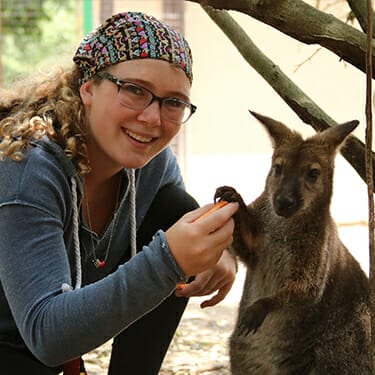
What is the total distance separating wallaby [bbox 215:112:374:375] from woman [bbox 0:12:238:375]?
129mm

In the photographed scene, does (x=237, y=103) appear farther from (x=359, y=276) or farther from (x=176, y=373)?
(x=359, y=276)

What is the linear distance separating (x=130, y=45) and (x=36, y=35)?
33.5ft

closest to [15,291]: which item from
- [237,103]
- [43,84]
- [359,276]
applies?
[43,84]

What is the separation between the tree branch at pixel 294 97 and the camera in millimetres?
1992

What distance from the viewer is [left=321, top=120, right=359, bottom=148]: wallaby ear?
198cm

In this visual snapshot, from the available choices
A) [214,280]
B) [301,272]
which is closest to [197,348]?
[214,280]

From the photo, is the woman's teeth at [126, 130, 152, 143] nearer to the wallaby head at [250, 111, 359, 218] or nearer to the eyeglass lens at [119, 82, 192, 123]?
the eyeglass lens at [119, 82, 192, 123]

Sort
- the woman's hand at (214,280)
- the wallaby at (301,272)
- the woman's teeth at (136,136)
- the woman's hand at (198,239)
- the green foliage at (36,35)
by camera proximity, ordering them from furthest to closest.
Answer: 1. the green foliage at (36,35)
2. the woman's hand at (214,280)
3. the wallaby at (301,272)
4. the woman's teeth at (136,136)
5. the woman's hand at (198,239)

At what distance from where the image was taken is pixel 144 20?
1931mm

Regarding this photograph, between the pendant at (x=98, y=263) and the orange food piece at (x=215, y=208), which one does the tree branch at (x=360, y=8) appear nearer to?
the orange food piece at (x=215, y=208)

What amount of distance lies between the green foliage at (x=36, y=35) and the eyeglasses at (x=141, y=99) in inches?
309

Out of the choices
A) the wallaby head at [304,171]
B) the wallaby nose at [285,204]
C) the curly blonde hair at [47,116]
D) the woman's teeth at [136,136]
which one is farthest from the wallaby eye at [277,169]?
the curly blonde hair at [47,116]

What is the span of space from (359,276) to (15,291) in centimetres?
102

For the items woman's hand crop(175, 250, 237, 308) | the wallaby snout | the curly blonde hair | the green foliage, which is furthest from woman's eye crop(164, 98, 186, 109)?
the green foliage
